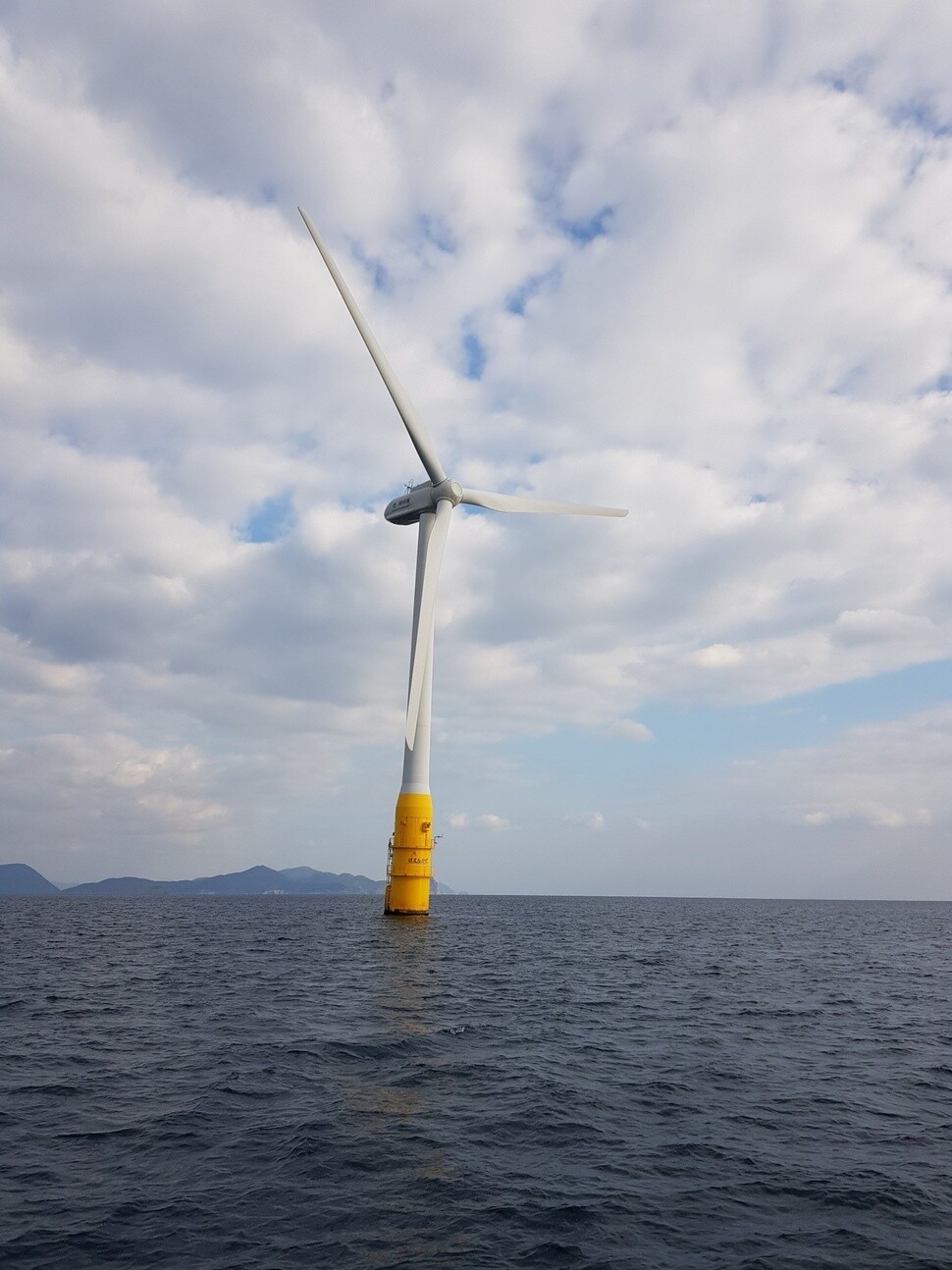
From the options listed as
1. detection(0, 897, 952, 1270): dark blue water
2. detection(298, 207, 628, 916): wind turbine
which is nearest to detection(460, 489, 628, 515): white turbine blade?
detection(298, 207, 628, 916): wind turbine

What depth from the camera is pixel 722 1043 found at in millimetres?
29328

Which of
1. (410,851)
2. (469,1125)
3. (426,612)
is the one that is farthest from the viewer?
(410,851)

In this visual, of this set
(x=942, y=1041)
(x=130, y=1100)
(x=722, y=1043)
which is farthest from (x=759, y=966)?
(x=130, y=1100)

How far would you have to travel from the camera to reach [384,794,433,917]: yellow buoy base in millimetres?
70875

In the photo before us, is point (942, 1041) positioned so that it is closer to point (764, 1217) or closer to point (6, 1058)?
point (764, 1217)

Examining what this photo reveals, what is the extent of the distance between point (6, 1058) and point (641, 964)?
40680mm

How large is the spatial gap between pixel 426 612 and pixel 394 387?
2014cm

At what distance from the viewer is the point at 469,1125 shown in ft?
65.7

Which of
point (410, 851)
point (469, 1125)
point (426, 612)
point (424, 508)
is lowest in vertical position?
point (469, 1125)

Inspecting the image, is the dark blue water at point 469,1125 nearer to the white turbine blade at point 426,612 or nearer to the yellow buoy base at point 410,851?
the white turbine blade at point 426,612

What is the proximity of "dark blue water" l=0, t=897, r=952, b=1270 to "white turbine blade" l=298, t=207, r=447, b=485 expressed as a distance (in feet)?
153

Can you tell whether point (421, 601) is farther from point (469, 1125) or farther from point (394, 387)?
point (469, 1125)

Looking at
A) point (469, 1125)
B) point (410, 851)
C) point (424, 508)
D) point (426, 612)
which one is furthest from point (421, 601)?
point (469, 1125)

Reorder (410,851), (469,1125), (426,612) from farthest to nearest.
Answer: (410,851) < (426,612) < (469,1125)
